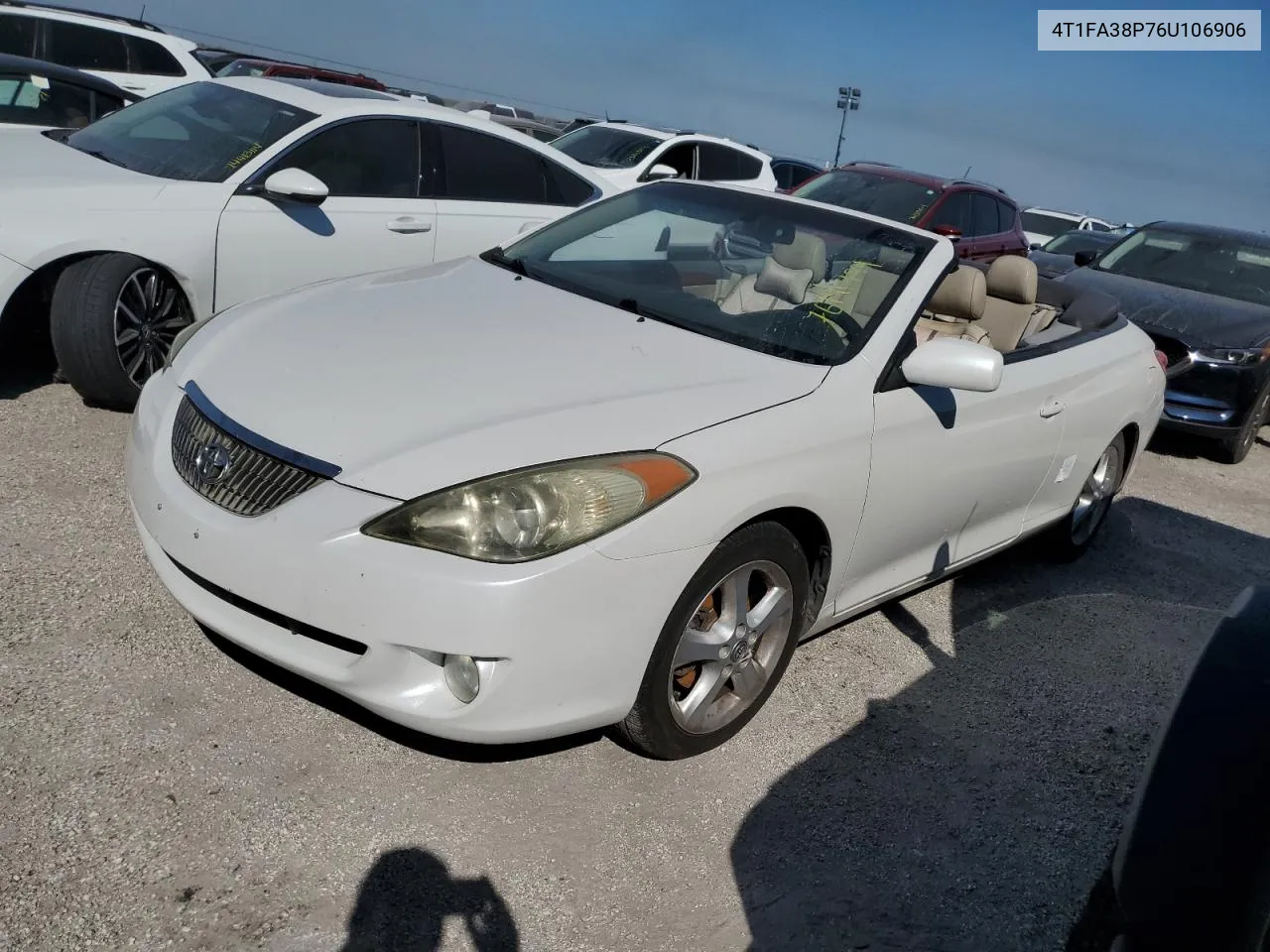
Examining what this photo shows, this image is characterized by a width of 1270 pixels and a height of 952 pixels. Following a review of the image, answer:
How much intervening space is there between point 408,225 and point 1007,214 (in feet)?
28.7

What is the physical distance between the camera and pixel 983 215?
11.8 meters

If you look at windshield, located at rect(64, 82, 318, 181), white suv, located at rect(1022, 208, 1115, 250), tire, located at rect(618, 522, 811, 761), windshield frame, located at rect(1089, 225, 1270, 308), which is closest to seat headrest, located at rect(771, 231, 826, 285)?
tire, located at rect(618, 522, 811, 761)

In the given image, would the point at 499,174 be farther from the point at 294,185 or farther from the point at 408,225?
the point at 294,185

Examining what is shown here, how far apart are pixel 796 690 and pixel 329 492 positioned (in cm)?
177

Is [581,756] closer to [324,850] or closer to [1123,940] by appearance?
[324,850]

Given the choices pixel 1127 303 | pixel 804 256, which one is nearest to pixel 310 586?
pixel 804 256

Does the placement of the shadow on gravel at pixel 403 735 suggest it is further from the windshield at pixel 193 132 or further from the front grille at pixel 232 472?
the windshield at pixel 193 132

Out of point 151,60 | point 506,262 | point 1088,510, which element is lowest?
point 1088,510

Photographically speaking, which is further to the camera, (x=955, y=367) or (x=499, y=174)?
(x=499, y=174)

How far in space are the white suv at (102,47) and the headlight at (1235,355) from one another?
30.4 ft

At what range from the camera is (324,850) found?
8.36ft

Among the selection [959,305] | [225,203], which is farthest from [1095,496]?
[225,203]

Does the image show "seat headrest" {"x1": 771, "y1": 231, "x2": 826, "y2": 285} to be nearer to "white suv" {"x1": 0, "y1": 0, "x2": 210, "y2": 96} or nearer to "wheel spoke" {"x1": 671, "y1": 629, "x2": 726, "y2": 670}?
"wheel spoke" {"x1": 671, "y1": 629, "x2": 726, "y2": 670}

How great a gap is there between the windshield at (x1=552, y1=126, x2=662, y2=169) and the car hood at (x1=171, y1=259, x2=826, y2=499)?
28.4ft
